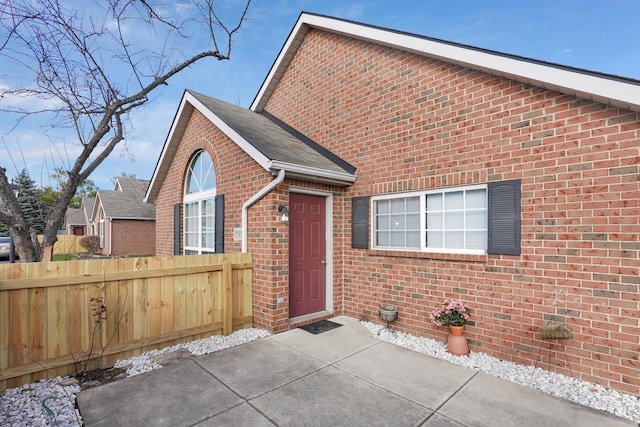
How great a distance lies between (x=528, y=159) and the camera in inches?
157

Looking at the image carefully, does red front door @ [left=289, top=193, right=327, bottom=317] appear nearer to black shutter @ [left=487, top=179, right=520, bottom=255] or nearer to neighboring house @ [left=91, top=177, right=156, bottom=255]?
black shutter @ [left=487, top=179, right=520, bottom=255]

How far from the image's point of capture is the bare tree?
446 cm

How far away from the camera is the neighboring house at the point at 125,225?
67.5 feet

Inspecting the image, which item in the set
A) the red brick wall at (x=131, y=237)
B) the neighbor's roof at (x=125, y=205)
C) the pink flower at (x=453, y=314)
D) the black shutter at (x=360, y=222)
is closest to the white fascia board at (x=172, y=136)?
the black shutter at (x=360, y=222)

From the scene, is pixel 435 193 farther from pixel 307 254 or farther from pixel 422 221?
pixel 307 254

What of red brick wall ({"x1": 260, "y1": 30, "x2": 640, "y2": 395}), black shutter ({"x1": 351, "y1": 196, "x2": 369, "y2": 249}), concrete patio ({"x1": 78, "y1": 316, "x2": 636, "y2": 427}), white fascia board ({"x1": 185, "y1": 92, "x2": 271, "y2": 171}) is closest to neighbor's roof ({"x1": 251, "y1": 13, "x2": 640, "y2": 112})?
red brick wall ({"x1": 260, "y1": 30, "x2": 640, "y2": 395})

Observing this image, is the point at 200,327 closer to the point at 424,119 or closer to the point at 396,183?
the point at 396,183

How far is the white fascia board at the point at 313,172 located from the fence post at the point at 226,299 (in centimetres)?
199

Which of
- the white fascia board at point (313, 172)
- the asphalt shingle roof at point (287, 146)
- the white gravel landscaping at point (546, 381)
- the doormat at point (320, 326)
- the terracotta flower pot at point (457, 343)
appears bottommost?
the doormat at point (320, 326)

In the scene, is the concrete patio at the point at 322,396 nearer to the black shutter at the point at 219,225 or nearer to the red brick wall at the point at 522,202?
the red brick wall at the point at 522,202

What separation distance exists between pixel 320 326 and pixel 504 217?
3.72 m

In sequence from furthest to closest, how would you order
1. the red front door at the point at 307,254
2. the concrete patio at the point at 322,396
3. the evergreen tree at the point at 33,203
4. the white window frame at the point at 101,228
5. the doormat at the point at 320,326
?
the white window frame at the point at 101,228
the red front door at the point at 307,254
the doormat at the point at 320,326
the evergreen tree at the point at 33,203
the concrete patio at the point at 322,396

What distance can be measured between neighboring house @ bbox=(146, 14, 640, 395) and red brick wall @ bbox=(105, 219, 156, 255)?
1624 cm

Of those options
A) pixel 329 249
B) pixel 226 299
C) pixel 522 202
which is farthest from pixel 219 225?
pixel 522 202
